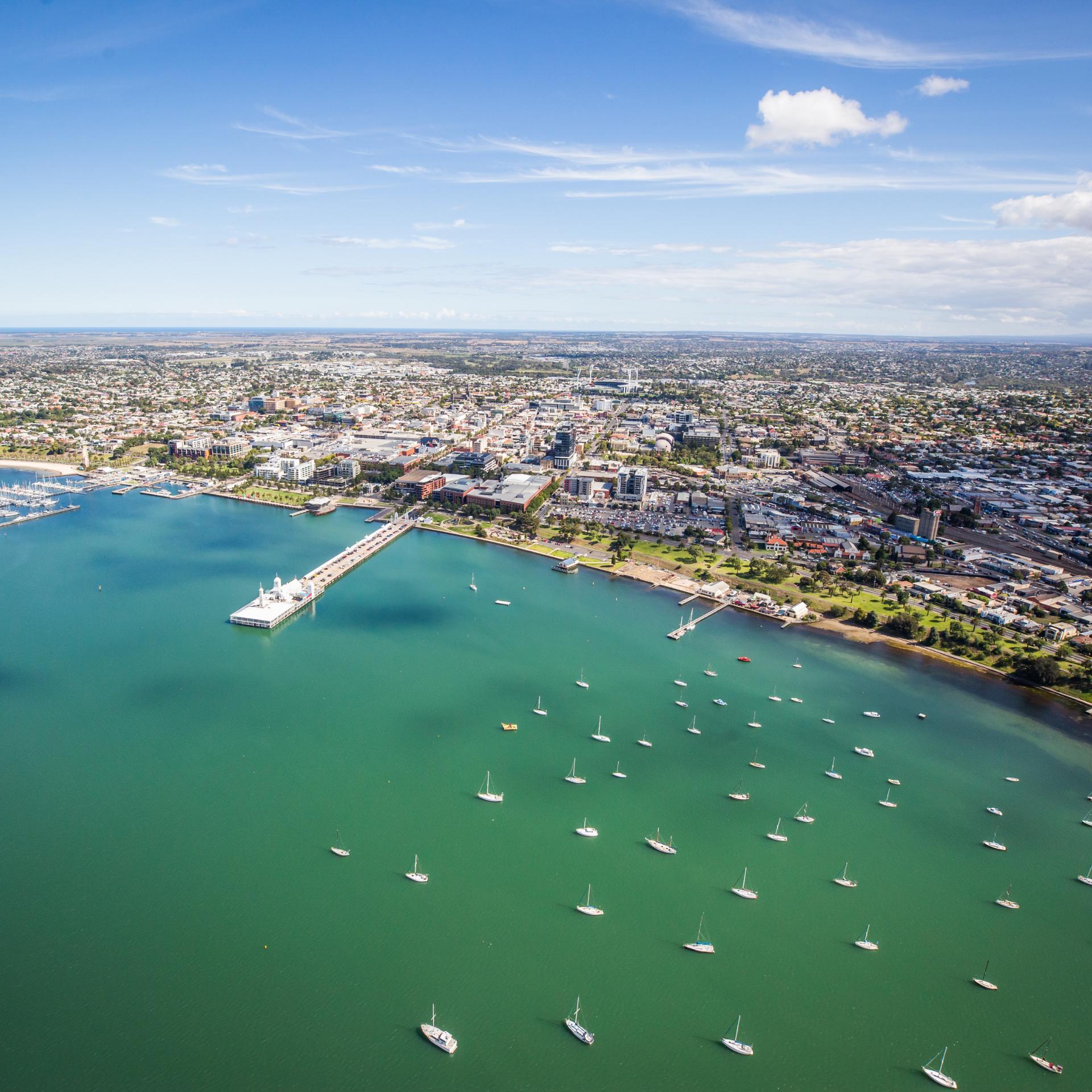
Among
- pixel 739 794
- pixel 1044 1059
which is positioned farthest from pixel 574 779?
pixel 1044 1059

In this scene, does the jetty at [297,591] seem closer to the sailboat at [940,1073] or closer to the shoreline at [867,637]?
the shoreline at [867,637]

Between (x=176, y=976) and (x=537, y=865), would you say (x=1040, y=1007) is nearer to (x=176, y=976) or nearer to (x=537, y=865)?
(x=537, y=865)

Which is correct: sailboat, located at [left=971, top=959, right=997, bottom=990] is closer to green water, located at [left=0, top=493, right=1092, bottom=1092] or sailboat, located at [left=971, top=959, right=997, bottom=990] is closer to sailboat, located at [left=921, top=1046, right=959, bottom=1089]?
green water, located at [left=0, top=493, right=1092, bottom=1092]

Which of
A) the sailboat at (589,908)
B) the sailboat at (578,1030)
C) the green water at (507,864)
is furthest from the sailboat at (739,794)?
the sailboat at (578,1030)

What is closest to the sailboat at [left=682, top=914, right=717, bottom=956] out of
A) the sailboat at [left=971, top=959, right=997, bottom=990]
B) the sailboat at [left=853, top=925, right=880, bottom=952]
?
the sailboat at [left=853, top=925, right=880, bottom=952]

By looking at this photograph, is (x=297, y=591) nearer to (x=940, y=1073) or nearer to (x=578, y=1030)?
(x=578, y=1030)

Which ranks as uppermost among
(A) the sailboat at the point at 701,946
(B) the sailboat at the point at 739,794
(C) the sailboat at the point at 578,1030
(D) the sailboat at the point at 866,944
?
(B) the sailboat at the point at 739,794
